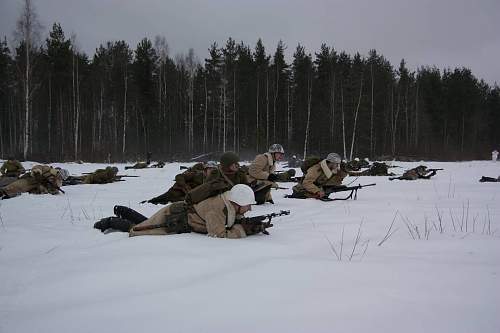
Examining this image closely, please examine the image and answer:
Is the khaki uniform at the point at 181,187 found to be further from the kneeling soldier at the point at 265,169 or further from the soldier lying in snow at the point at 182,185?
the kneeling soldier at the point at 265,169

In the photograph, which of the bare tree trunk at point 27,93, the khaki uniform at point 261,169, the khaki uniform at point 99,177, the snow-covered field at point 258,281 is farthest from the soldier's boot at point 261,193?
the bare tree trunk at point 27,93

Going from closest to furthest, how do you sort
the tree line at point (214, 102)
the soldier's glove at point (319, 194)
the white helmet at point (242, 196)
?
the white helmet at point (242, 196) → the soldier's glove at point (319, 194) → the tree line at point (214, 102)

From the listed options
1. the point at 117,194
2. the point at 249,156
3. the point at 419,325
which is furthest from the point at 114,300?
the point at 249,156

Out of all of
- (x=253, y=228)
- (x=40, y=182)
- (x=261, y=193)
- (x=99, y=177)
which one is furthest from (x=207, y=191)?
(x=99, y=177)

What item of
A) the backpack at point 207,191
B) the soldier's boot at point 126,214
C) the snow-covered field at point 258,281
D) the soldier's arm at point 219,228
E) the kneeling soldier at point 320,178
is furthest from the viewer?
the kneeling soldier at point 320,178

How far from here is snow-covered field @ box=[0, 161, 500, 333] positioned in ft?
6.56

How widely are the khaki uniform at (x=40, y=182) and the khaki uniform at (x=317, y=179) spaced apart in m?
6.62

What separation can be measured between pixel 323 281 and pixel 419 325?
2.54ft

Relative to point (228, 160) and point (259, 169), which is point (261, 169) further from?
point (228, 160)

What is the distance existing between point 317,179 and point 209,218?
16.5ft

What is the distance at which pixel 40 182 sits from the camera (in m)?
9.95

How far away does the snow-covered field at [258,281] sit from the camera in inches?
78.7

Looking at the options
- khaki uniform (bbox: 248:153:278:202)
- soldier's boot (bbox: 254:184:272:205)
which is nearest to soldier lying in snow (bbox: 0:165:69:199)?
khaki uniform (bbox: 248:153:278:202)

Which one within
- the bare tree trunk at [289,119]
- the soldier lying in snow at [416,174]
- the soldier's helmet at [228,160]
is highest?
the bare tree trunk at [289,119]
